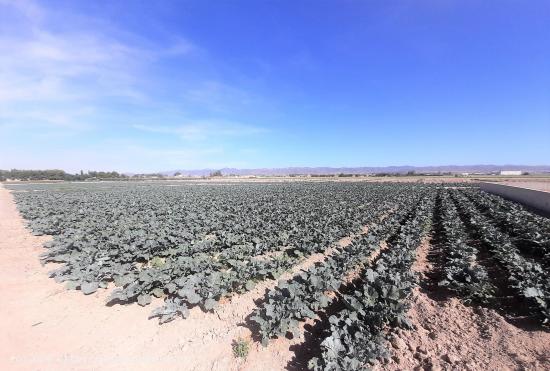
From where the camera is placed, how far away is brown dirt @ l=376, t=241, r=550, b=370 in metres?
4.45

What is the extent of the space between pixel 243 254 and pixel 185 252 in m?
1.89

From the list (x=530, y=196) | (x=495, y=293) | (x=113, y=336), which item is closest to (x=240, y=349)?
(x=113, y=336)

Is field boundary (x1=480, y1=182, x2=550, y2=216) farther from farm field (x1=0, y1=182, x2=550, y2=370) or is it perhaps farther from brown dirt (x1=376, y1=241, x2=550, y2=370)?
brown dirt (x1=376, y1=241, x2=550, y2=370)

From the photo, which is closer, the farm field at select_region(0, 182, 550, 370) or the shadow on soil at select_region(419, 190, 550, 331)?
the farm field at select_region(0, 182, 550, 370)

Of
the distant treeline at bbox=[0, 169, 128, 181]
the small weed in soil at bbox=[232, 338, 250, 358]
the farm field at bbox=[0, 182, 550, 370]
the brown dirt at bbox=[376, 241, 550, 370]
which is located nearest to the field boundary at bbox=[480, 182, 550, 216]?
the farm field at bbox=[0, 182, 550, 370]

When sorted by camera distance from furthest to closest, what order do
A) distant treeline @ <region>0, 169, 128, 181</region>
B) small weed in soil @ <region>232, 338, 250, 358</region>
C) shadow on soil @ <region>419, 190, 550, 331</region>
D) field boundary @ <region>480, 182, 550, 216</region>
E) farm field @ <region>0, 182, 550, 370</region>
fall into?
distant treeline @ <region>0, 169, 128, 181</region>
field boundary @ <region>480, 182, 550, 216</region>
shadow on soil @ <region>419, 190, 550, 331</region>
small weed in soil @ <region>232, 338, 250, 358</region>
farm field @ <region>0, 182, 550, 370</region>

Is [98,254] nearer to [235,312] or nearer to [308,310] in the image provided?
[235,312]

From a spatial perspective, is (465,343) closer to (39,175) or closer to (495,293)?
(495,293)

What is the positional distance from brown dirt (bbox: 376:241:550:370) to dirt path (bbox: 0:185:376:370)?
1.86 m

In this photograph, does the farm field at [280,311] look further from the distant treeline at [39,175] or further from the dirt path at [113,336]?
the distant treeline at [39,175]

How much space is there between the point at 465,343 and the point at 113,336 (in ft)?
20.0

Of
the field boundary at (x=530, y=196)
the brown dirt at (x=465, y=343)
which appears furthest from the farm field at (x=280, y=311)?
the field boundary at (x=530, y=196)

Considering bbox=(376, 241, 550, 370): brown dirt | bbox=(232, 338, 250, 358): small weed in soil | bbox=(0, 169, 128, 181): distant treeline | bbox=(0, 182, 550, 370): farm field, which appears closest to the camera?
bbox=(376, 241, 550, 370): brown dirt

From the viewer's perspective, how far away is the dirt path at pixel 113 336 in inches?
187
